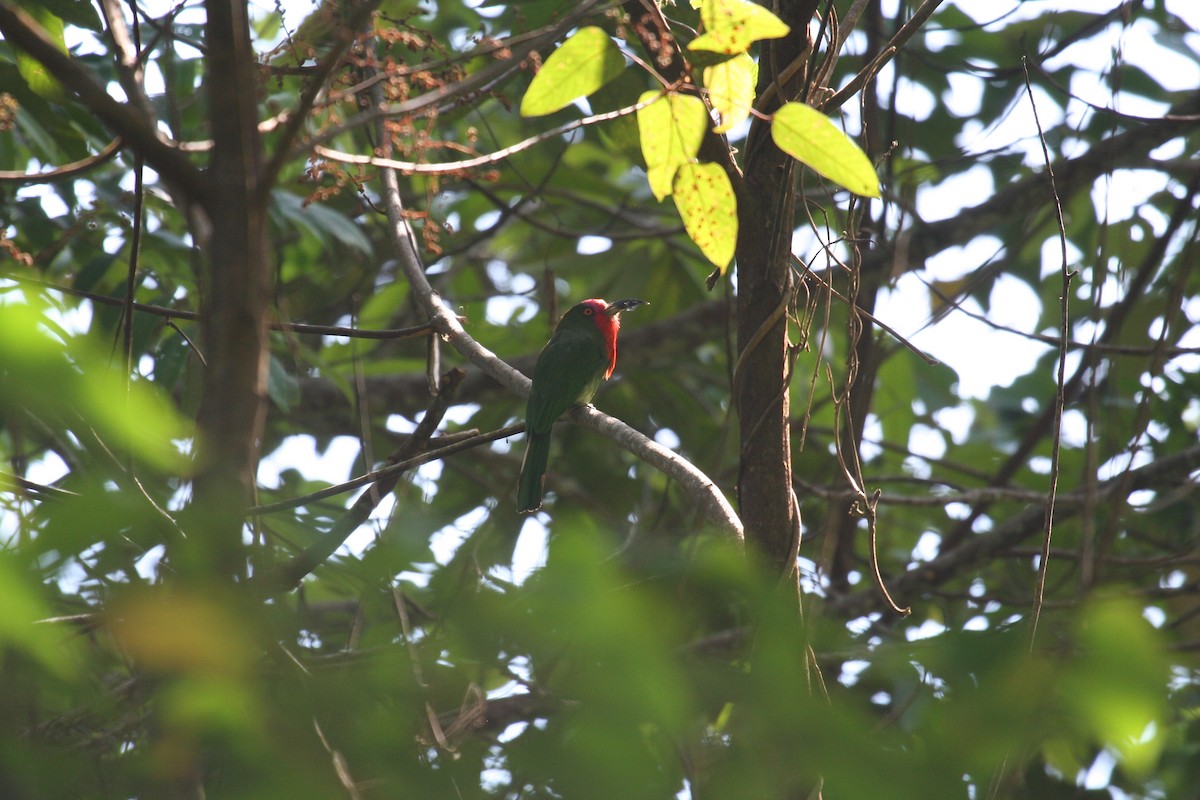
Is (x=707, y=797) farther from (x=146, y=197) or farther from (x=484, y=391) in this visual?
(x=484, y=391)

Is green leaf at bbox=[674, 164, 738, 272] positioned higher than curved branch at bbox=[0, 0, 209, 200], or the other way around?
green leaf at bbox=[674, 164, 738, 272]

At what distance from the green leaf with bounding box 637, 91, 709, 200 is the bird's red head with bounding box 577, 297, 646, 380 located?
8.81 ft

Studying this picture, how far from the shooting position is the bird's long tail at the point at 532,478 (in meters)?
4.10

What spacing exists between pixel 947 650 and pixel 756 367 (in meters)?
1.68

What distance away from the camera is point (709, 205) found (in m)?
1.83

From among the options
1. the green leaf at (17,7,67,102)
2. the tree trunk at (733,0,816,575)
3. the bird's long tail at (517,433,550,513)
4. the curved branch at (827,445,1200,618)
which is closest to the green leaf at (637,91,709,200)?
the tree trunk at (733,0,816,575)

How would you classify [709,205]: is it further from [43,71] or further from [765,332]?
[43,71]

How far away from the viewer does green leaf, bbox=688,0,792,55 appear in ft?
5.43

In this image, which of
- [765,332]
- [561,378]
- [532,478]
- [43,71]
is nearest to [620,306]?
[561,378]

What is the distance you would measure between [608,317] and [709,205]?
2.93 m

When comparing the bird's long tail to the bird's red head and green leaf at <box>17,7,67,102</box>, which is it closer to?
the bird's red head

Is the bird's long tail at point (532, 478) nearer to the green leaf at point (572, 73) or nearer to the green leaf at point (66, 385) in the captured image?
the green leaf at point (572, 73)

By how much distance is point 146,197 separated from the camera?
3477 millimetres

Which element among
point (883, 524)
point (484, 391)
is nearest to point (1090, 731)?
point (484, 391)
